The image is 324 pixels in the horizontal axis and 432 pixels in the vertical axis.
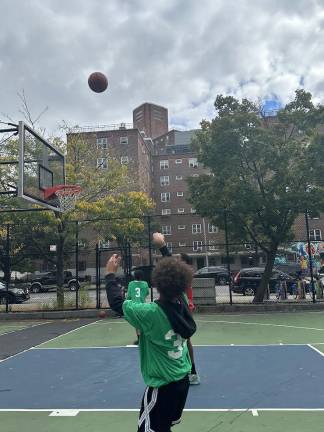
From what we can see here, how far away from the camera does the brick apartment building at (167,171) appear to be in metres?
52.0

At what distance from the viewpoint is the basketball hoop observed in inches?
458

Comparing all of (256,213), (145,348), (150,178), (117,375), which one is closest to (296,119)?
(256,213)

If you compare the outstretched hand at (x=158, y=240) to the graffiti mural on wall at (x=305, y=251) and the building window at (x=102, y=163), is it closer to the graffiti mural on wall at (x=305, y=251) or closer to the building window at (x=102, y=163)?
the graffiti mural on wall at (x=305, y=251)

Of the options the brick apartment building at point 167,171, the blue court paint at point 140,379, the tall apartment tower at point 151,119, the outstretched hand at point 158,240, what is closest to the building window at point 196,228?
the brick apartment building at point 167,171

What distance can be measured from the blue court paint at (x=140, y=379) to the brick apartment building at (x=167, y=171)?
30284 mm

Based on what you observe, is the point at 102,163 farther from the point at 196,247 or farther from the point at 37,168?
the point at 37,168

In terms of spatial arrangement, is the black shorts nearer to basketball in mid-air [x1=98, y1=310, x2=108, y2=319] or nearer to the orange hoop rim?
the orange hoop rim

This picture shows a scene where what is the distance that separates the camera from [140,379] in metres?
6.77

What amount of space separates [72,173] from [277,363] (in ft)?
43.1

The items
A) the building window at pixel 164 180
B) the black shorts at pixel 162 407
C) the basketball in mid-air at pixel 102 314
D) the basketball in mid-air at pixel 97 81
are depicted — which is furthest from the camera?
the building window at pixel 164 180

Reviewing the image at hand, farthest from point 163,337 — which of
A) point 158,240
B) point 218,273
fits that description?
point 218,273

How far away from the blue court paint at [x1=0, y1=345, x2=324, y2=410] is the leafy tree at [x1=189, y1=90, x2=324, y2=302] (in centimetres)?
769

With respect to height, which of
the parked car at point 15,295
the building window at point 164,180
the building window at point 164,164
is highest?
the building window at point 164,164

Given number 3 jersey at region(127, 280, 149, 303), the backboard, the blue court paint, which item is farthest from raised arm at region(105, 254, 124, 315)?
the backboard
